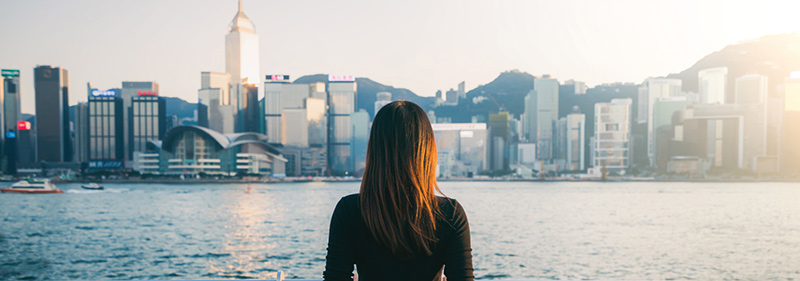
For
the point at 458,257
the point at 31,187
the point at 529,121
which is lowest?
the point at 31,187

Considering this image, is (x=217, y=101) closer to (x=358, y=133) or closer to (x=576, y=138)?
(x=358, y=133)

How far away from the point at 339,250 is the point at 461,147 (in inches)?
2149

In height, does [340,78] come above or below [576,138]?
above

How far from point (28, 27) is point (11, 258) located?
10305mm

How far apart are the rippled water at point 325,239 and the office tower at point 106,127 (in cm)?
1822

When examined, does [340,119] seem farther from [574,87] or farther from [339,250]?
[339,250]

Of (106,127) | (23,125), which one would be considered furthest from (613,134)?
(106,127)

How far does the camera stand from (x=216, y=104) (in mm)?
57844

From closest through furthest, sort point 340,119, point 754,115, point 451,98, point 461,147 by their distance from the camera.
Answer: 1. point 754,115
2. point 451,98
3. point 461,147
4. point 340,119

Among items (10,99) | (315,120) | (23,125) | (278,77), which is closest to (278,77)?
(278,77)

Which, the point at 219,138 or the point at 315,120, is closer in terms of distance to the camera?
the point at 219,138

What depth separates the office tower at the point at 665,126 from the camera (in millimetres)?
42281

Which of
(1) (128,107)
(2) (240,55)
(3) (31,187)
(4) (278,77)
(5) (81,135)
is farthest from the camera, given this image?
(4) (278,77)

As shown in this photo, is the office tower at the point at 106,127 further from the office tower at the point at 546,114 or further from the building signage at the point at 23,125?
the office tower at the point at 546,114
